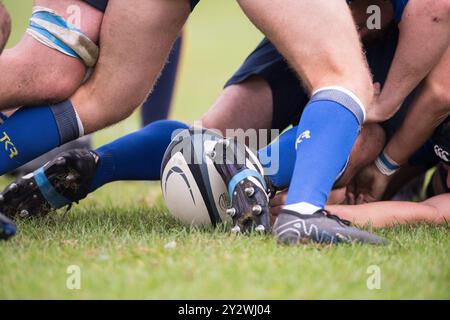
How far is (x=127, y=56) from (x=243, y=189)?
2.25 feet

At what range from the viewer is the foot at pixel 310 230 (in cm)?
225

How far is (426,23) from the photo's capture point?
2.84 metres

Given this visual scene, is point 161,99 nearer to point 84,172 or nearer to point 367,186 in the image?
point 367,186

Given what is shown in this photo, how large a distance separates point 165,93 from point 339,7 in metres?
3.19

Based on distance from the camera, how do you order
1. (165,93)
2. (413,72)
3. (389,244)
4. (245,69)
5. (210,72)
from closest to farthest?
1. (389,244)
2. (413,72)
3. (245,69)
4. (165,93)
5. (210,72)

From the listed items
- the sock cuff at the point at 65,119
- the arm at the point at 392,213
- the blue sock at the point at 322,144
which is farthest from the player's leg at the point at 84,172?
the blue sock at the point at 322,144

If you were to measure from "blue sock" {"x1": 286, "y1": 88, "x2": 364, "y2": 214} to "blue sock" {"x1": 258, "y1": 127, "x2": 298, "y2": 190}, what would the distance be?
1.75 feet

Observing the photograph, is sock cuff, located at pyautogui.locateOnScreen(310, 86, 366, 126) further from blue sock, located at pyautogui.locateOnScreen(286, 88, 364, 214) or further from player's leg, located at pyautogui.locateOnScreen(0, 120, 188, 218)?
player's leg, located at pyautogui.locateOnScreen(0, 120, 188, 218)

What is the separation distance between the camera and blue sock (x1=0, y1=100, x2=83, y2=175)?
2.78 metres

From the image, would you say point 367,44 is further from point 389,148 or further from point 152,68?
point 152,68

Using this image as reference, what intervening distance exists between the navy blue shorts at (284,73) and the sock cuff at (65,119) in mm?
928

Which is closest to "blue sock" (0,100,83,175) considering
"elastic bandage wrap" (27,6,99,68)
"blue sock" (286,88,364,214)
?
"elastic bandage wrap" (27,6,99,68)
